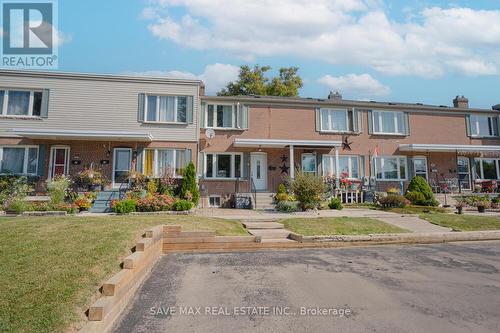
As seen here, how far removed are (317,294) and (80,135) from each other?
15.3m

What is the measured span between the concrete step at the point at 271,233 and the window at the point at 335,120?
1205 cm

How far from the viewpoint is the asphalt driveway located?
4.03 metres

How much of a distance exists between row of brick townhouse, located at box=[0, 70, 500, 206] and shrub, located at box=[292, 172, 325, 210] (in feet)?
12.5

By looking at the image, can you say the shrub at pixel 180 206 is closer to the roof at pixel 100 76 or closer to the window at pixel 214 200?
the window at pixel 214 200

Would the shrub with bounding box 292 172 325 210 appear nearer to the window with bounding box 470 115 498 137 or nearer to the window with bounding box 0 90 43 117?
the window with bounding box 0 90 43 117

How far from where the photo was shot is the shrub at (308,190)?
1422 cm

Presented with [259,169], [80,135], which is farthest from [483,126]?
[80,135]

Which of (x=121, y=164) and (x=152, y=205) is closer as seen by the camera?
(x=152, y=205)

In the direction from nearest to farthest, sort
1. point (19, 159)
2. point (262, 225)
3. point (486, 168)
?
point (262, 225) < point (19, 159) < point (486, 168)

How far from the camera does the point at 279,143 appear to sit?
18688mm

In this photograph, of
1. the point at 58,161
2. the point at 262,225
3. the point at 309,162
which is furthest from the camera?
the point at 309,162

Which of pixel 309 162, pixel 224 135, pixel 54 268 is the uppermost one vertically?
pixel 224 135

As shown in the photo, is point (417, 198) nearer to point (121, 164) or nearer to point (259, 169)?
point (259, 169)

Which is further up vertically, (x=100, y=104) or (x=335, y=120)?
(x=100, y=104)
